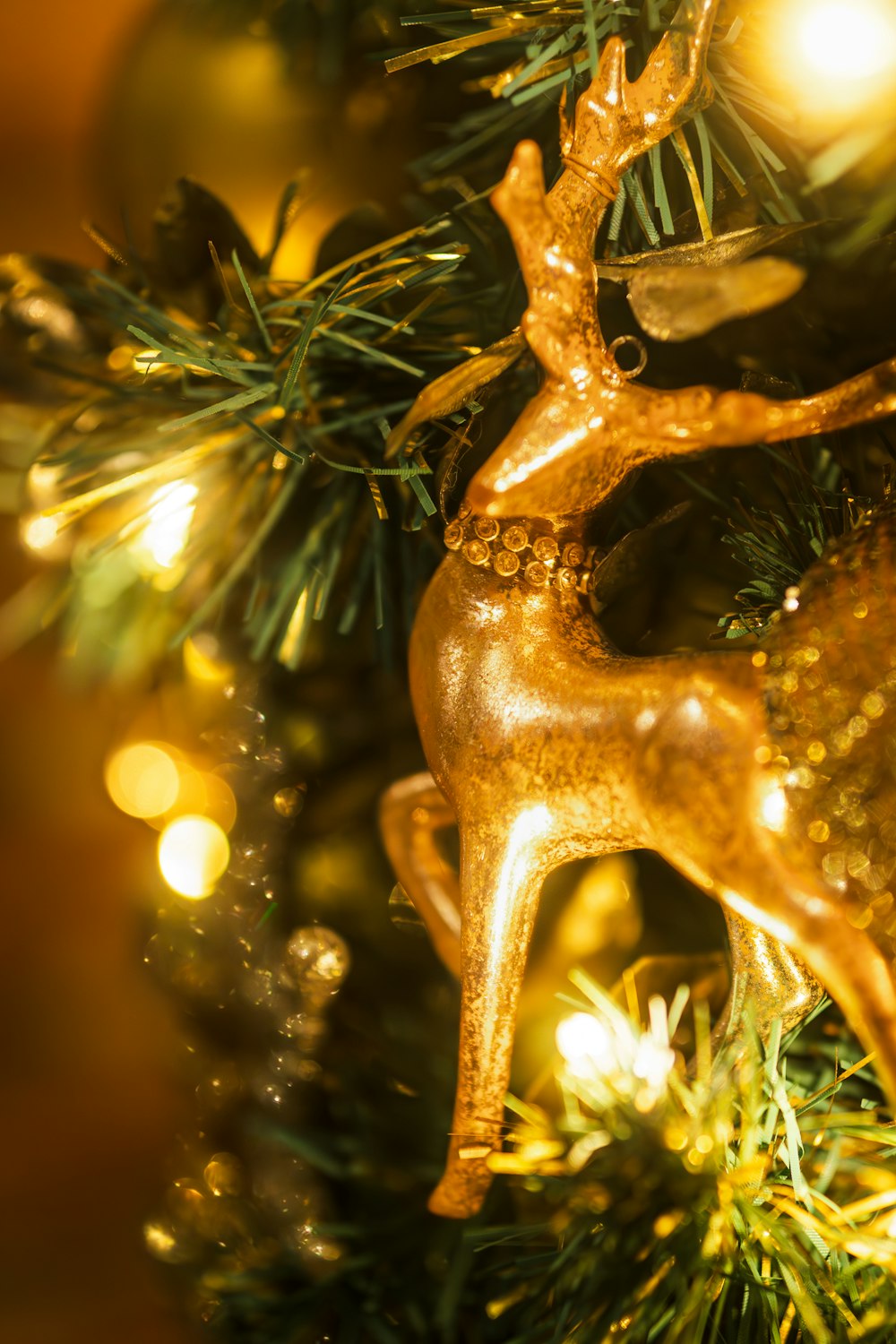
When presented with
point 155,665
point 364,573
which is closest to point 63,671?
point 155,665

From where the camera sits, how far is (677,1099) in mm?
264

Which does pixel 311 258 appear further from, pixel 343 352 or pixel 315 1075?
pixel 315 1075

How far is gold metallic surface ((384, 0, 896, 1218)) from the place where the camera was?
7.8 inches

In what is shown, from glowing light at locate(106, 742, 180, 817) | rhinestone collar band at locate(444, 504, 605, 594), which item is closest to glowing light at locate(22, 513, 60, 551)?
glowing light at locate(106, 742, 180, 817)

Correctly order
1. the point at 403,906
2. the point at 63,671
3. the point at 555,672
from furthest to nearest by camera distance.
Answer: the point at 63,671
the point at 403,906
the point at 555,672

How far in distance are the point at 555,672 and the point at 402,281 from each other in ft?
0.37

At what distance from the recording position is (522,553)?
230 mm

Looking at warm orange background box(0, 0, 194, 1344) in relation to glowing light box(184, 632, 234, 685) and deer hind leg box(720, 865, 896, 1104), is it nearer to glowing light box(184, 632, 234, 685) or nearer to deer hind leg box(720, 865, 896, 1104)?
glowing light box(184, 632, 234, 685)

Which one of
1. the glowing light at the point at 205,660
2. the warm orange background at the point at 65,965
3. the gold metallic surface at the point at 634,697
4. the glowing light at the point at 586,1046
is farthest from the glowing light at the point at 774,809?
the warm orange background at the point at 65,965

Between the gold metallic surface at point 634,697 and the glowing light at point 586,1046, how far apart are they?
49 millimetres

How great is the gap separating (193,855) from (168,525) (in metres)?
0.15

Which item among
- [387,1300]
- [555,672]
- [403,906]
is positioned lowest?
[387,1300]

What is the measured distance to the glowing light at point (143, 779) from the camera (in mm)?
458

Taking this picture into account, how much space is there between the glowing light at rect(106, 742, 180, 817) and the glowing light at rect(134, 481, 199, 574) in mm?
124
